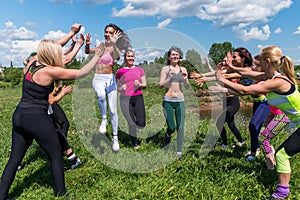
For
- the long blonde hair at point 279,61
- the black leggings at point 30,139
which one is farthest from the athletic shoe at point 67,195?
the long blonde hair at point 279,61

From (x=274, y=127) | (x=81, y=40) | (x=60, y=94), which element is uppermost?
(x=81, y=40)

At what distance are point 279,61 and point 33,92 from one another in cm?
301

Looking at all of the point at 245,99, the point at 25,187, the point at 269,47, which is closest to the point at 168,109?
the point at 269,47

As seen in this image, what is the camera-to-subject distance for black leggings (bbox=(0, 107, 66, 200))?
10.9 ft

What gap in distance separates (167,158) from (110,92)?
1.60m

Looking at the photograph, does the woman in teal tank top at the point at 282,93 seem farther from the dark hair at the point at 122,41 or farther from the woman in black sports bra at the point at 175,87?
the dark hair at the point at 122,41

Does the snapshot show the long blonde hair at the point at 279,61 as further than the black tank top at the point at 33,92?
Yes

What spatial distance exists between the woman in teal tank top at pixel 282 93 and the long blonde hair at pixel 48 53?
79.3 inches

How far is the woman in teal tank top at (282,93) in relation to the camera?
3.31m

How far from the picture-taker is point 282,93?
132 inches

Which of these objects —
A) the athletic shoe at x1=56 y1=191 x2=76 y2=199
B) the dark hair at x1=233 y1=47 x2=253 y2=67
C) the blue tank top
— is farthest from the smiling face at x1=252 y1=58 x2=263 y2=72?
the athletic shoe at x1=56 y1=191 x2=76 y2=199

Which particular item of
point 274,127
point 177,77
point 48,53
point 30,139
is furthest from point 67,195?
point 274,127

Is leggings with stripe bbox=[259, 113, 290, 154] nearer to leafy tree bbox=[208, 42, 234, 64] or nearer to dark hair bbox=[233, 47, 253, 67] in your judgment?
dark hair bbox=[233, 47, 253, 67]

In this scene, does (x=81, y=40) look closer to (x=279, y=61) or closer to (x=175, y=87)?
(x=175, y=87)
